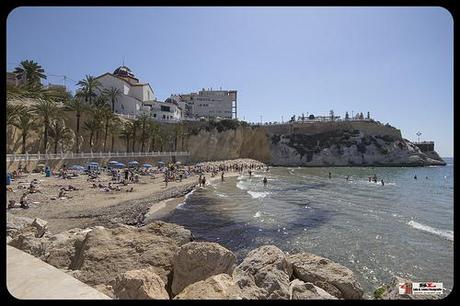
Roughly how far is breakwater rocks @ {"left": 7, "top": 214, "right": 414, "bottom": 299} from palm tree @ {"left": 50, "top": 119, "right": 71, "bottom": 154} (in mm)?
32593

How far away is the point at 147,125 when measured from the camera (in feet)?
179

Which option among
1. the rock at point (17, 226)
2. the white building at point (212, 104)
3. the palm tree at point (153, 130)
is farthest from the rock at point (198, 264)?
the white building at point (212, 104)

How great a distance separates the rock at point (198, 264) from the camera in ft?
21.2

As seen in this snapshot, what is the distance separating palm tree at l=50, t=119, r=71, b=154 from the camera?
3759 cm

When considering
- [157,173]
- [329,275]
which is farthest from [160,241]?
[157,173]

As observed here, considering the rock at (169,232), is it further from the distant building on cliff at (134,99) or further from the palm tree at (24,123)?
the distant building on cliff at (134,99)

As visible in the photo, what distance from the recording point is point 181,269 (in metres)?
6.63

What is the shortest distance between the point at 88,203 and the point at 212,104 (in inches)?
3073

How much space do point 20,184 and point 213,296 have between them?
23.9m

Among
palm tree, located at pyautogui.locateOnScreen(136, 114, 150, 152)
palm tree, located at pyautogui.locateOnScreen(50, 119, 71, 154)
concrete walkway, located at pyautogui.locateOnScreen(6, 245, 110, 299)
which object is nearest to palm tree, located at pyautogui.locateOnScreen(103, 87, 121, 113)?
palm tree, located at pyautogui.locateOnScreen(136, 114, 150, 152)

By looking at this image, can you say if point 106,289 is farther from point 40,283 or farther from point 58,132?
point 58,132

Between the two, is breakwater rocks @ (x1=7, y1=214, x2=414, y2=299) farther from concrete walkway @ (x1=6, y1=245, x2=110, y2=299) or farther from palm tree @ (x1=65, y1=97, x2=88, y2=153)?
palm tree @ (x1=65, y1=97, x2=88, y2=153)
